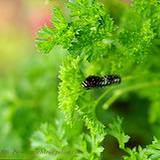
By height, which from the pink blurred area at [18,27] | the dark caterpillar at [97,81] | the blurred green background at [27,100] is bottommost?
the dark caterpillar at [97,81]

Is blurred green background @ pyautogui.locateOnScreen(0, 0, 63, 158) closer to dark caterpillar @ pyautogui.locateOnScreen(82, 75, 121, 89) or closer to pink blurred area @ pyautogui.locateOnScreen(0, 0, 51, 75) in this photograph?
pink blurred area @ pyautogui.locateOnScreen(0, 0, 51, 75)

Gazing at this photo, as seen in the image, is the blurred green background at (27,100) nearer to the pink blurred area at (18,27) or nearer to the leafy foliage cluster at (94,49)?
the pink blurred area at (18,27)

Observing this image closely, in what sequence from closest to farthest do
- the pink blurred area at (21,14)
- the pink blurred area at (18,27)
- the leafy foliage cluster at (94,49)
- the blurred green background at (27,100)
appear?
1. the leafy foliage cluster at (94,49)
2. the blurred green background at (27,100)
3. the pink blurred area at (18,27)
4. the pink blurred area at (21,14)

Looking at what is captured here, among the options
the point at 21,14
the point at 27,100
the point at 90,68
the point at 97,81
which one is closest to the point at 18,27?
the point at 21,14

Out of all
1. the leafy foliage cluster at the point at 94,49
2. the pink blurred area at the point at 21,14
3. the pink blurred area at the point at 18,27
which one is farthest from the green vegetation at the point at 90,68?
the pink blurred area at the point at 21,14

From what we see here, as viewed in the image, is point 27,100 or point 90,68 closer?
point 90,68

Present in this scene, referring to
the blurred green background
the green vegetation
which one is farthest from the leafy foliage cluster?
the blurred green background

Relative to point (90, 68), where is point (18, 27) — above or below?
above

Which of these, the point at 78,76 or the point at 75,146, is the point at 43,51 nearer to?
the point at 78,76

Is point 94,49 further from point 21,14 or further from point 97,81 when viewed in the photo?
point 21,14

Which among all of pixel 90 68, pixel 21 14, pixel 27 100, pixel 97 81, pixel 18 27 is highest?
pixel 21 14

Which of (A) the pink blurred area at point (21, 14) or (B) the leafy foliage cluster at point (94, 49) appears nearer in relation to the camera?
(B) the leafy foliage cluster at point (94, 49)
